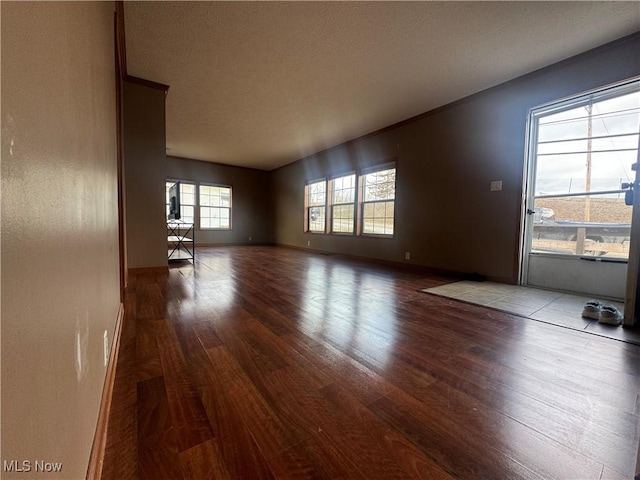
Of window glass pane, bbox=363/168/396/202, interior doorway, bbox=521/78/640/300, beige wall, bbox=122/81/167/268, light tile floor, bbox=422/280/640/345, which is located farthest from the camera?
window glass pane, bbox=363/168/396/202

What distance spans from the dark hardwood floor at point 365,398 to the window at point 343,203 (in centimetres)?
380

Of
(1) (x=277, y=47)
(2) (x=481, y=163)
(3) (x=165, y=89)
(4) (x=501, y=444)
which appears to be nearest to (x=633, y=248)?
(2) (x=481, y=163)

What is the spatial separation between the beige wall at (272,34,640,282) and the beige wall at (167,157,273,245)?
415cm

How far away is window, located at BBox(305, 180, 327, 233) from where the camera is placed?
21.4ft

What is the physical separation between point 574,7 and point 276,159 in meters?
6.03

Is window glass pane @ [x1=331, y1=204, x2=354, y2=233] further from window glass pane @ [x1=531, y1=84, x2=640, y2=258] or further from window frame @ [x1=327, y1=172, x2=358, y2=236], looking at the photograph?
A: window glass pane @ [x1=531, y1=84, x2=640, y2=258]

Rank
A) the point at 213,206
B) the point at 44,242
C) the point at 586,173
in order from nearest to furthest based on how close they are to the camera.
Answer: the point at 44,242 < the point at 586,173 < the point at 213,206

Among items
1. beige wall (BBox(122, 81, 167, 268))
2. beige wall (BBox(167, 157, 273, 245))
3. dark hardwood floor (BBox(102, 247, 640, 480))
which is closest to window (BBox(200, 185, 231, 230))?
beige wall (BBox(167, 157, 273, 245))

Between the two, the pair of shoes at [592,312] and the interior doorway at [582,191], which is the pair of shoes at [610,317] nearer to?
the pair of shoes at [592,312]

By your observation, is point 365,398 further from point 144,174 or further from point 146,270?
point 144,174

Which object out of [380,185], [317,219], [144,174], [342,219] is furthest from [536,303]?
[317,219]

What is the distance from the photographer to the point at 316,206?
680 cm

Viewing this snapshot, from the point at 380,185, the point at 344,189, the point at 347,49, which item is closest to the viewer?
the point at 347,49

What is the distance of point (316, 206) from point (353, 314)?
4.90 meters
